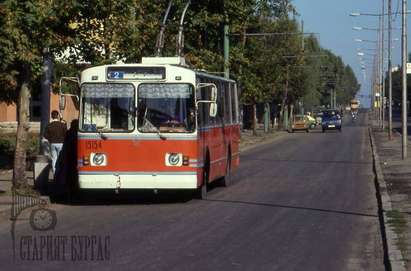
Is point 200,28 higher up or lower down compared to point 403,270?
higher up

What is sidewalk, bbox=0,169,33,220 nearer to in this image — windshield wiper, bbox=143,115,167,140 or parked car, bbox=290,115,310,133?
windshield wiper, bbox=143,115,167,140

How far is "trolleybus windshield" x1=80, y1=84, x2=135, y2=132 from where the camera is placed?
18.4 metres

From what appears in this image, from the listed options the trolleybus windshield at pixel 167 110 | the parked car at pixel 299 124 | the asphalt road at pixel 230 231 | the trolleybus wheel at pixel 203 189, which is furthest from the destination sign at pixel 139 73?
the parked car at pixel 299 124

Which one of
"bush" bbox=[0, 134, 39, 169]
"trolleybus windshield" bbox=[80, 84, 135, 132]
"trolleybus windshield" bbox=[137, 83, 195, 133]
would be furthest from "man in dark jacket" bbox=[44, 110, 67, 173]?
"bush" bbox=[0, 134, 39, 169]

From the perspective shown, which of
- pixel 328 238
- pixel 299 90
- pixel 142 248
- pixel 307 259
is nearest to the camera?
pixel 307 259

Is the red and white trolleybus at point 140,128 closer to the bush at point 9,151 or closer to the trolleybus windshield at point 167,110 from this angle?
the trolleybus windshield at point 167,110

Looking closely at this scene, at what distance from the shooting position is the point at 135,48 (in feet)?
88.5

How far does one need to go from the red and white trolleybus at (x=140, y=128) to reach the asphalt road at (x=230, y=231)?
639mm

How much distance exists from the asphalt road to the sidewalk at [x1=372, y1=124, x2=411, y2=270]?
27cm

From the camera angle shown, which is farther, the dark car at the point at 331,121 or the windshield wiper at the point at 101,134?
the dark car at the point at 331,121

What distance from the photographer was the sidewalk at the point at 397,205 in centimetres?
1185

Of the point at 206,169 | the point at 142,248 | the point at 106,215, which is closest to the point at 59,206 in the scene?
the point at 106,215

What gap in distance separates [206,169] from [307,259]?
28.3 ft

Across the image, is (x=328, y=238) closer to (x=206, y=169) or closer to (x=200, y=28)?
(x=206, y=169)
